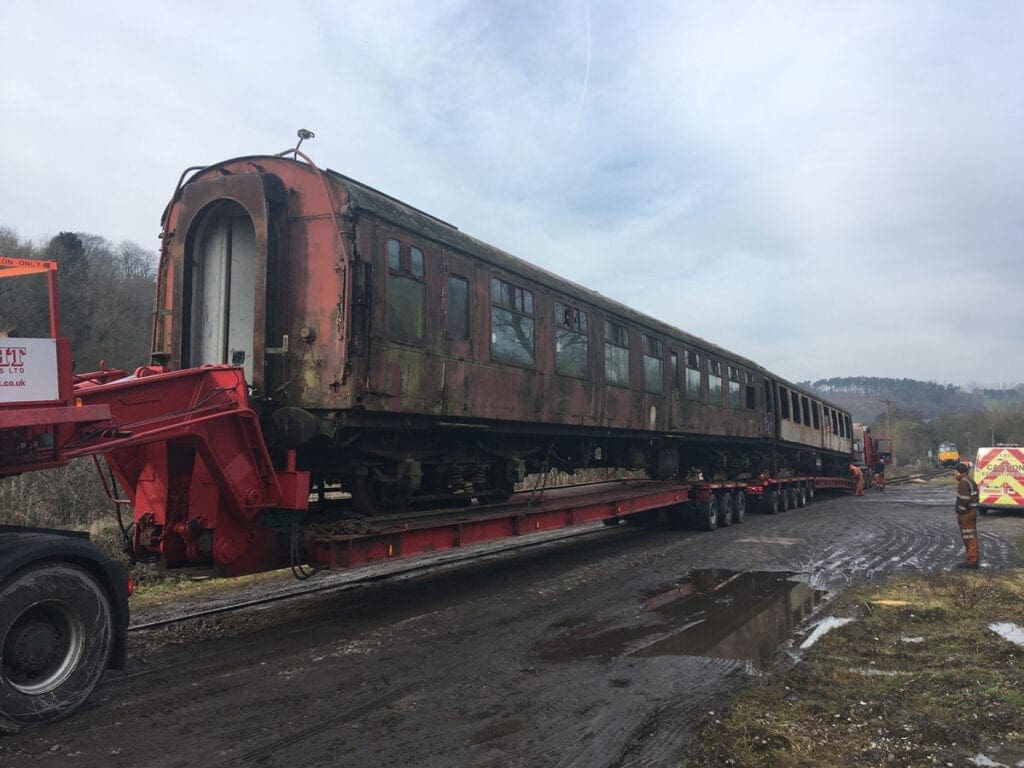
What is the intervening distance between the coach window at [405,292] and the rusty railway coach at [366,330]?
0.02 meters

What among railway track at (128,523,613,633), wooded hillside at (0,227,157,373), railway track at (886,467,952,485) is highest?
wooded hillside at (0,227,157,373)

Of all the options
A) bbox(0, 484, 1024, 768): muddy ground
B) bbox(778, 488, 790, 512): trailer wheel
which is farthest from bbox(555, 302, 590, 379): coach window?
bbox(778, 488, 790, 512): trailer wheel

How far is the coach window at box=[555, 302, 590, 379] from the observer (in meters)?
9.48

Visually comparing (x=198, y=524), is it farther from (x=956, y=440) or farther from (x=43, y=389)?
(x=956, y=440)

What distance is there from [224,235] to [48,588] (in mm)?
4002

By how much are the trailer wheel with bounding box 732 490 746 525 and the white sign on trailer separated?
14.8m

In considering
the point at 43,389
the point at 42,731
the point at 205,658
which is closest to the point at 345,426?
the point at 205,658

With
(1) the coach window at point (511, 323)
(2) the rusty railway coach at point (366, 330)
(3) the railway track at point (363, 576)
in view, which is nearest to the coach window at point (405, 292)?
(2) the rusty railway coach at point (366, 330)

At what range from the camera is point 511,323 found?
27.9 feet

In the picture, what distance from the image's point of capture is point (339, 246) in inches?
247

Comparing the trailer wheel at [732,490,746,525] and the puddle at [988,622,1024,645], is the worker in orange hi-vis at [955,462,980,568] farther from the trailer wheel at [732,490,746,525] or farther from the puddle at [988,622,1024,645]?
the trailer wheel at [732,490,746,525]

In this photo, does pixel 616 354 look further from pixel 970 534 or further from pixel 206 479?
pixel 206 479

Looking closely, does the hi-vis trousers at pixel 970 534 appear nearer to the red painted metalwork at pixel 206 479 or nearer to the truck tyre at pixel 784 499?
the red painted metalwork at pixel 206 479

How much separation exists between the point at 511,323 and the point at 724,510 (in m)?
9.25
